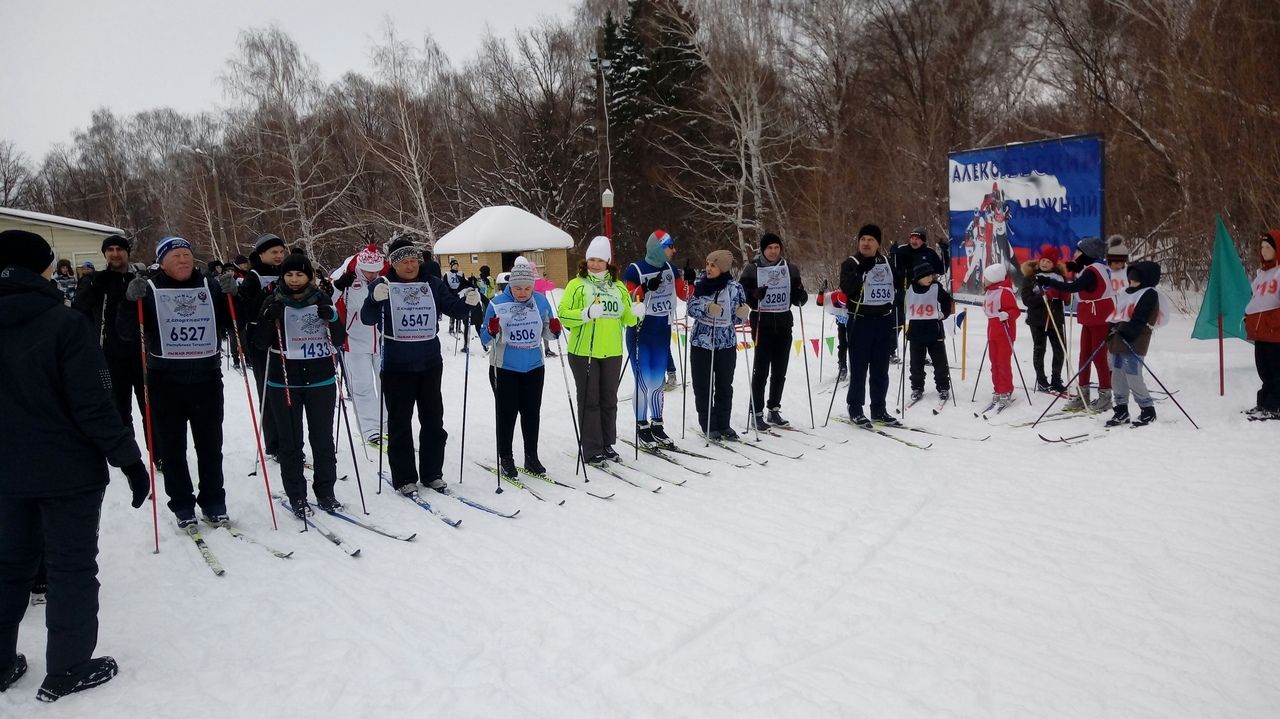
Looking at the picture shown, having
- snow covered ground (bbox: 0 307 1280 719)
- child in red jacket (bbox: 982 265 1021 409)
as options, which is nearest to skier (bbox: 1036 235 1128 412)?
child in red jacket (bbox: 982 265 1021 409)

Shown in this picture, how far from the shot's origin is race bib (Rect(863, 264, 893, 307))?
24.3 ft

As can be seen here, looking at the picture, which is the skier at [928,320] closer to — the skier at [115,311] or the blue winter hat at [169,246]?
the blue winter hat at [169,246]

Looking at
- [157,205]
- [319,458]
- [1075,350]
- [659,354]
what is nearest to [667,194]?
[1075,350]

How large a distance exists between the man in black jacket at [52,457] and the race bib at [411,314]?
235 cm

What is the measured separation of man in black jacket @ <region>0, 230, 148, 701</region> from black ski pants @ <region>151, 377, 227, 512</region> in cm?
176

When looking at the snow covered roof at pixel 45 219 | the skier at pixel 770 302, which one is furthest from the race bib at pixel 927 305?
the snow covered roof at pixel 45 219

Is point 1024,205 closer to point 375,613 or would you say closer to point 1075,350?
point 1075,350

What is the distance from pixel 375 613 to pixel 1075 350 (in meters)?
9.07

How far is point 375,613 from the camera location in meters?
3.89

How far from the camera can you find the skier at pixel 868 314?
7.45 metres

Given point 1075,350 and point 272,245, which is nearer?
point 272,245

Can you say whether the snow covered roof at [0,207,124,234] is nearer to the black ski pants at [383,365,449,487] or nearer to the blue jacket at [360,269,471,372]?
the blue jacket at [360,269,471,372]

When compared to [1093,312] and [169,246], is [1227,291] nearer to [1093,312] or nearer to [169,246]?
[1093,312]

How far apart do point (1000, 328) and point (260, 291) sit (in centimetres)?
720
